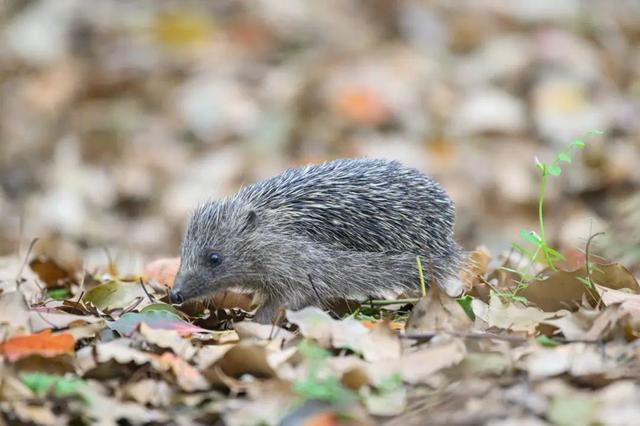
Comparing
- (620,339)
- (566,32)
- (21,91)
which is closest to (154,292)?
(620,339)

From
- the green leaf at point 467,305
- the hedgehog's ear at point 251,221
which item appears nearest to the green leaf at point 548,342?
the green leaf at point 467,305

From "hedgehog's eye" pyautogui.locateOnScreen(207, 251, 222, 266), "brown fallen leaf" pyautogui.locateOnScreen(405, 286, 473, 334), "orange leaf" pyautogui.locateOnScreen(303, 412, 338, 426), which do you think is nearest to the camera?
"orange leaf" pyautogui.locateOnScreen(303, 412, 338, 426)

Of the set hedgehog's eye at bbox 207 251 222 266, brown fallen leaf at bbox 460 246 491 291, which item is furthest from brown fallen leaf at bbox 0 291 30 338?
brown fallen leaf at bbox 460 246 491 291

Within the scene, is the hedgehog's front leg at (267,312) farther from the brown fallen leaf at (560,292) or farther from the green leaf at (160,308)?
the brown fallen leaf at (560,292)

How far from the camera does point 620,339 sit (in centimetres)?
440

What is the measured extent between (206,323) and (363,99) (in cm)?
761

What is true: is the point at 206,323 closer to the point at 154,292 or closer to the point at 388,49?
the point at 154,292

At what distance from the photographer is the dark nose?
5.58 m

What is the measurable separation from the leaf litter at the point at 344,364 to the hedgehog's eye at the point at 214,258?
1.96 ft

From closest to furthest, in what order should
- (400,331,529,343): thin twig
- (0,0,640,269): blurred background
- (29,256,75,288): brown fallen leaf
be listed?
(400,331,529,343): thin twig, (29,256,75,288): brown fallen leaf, (0,0,640,269): blurred background

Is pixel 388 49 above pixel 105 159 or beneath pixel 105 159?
above

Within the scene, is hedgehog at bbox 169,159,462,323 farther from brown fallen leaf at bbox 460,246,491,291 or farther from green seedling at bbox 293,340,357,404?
green seedling at bbox 293,340,357,404

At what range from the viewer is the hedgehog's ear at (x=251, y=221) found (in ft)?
18.9

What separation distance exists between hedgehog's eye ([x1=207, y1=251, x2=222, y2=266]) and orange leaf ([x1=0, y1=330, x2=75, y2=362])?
1.35 meters
